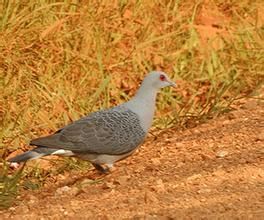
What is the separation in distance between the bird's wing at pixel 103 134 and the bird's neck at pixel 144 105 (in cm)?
5

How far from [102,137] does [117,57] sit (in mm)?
1827

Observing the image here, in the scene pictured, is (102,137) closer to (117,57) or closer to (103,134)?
(103,134)

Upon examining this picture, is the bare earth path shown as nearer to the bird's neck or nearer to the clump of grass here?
the clump of grass

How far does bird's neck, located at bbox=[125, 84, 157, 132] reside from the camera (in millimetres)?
5188

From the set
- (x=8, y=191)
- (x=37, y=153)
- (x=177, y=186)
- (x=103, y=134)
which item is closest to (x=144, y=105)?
(x=103, y=134)

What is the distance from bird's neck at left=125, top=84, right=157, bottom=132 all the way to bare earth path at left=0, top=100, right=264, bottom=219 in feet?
0.69

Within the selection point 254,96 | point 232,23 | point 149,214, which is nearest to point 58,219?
point 149,214

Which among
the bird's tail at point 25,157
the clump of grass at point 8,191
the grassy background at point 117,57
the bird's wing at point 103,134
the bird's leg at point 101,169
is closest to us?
the clump of grass at point 8,191

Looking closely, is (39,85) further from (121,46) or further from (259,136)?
(259,136)

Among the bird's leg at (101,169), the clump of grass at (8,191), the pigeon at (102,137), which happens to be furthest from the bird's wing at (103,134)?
the clump of grass at (8,191)

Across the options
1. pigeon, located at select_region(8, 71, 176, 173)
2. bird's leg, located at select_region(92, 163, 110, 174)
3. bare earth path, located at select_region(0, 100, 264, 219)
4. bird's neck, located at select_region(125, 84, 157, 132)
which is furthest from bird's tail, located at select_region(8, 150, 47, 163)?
bird's neck, located at select_region(125, 84, 157, 132)

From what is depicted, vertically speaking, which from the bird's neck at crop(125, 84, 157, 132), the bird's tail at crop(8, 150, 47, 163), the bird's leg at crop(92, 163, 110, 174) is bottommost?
the bird's leg at crop(92, 163, 110, 174)

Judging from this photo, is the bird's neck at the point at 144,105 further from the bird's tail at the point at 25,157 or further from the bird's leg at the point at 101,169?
the bird's tail at the point at 25,157

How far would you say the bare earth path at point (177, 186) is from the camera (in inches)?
162
